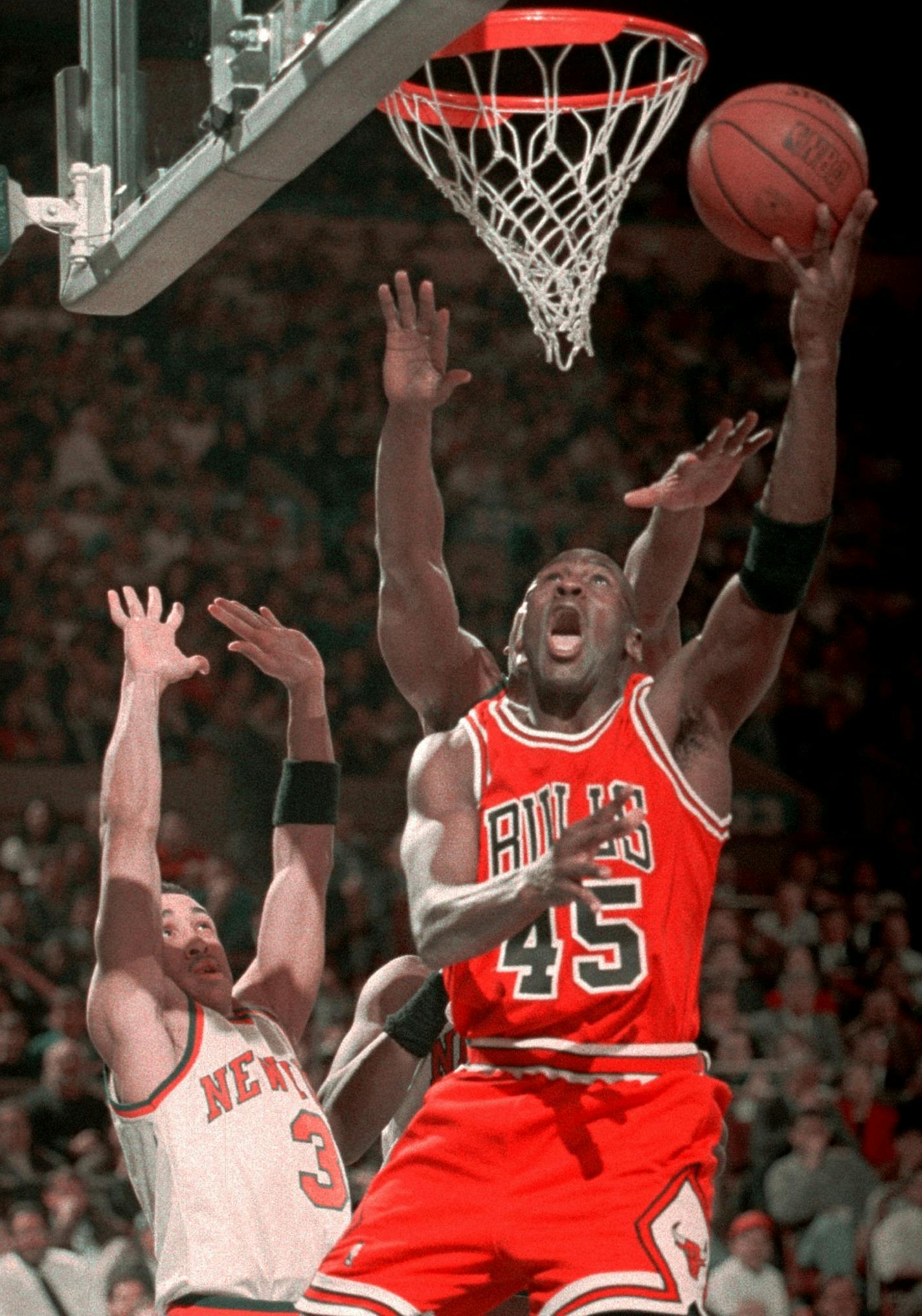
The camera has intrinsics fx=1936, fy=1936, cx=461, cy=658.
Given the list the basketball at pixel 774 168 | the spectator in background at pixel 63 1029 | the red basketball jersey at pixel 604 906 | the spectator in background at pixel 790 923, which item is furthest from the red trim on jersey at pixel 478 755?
the spectator in background at pixel 790 923

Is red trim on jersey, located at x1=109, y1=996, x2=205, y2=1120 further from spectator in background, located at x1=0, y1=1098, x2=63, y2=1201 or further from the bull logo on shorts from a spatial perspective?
spectator in background, located at x1=0, y1=1098, x2=63, y2=1201

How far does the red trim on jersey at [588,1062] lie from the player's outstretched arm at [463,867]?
0.72 ft

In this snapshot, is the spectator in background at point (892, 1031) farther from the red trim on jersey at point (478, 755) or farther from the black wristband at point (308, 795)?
the red trim on jersey at point (478, 755)

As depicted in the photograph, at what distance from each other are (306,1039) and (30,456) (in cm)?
520

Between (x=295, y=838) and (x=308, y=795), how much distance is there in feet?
0.35

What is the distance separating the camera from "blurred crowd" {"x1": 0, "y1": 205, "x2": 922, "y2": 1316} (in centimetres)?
829

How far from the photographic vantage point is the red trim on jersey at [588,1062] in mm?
3457

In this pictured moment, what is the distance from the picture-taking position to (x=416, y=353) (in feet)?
13.7

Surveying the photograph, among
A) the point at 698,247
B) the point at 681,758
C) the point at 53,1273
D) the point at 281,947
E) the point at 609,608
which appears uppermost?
the point at 698,247

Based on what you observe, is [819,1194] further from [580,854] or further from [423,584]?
[580,854]

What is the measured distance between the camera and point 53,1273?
7.33 metres

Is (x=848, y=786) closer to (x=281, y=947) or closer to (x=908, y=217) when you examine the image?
(x=908, y=217)

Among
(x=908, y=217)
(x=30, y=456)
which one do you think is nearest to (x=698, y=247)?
(x=908, y=217)

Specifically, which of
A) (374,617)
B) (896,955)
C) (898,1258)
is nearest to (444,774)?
(898,1258)
